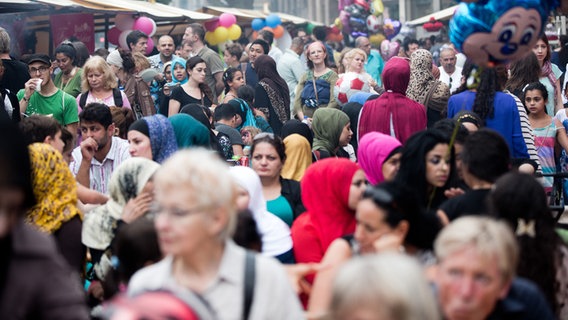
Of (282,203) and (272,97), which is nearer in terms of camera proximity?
(282,203)

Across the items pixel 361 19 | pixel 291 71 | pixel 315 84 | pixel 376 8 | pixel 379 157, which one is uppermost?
pixel 376 8

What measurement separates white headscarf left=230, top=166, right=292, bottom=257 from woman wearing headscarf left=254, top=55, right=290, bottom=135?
6.43m

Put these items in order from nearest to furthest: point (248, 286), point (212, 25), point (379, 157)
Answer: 1. point (248, 286)
2. point (379, 157)
3. point (212, 25)

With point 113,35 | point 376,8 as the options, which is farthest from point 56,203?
point 376,8

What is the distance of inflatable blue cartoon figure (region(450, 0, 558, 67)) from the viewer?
19.6ft

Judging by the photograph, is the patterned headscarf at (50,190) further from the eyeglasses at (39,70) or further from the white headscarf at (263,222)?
the eyeglasses at (39,70)

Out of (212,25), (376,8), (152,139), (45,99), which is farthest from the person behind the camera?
(376,8)

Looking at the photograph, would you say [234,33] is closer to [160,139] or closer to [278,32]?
[278,32]

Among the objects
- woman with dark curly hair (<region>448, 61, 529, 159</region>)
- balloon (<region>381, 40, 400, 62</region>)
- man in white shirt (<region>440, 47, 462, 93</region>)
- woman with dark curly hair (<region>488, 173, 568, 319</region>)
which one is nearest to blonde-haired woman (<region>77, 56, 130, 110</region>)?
woman with dark curly hair (<region>448, 61, 529, 159</region>)

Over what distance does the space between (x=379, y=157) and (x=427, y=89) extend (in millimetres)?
3962

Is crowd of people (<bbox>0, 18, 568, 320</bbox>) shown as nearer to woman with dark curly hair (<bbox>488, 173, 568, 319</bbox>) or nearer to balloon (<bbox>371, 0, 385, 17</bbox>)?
woman with dark curly hair (<bbox>488, 173, 568, 319</bbox>)

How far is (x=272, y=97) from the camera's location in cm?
1256

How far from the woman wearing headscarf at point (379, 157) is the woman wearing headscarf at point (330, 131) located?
2.13m

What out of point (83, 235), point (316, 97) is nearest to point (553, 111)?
point (316, 97)
